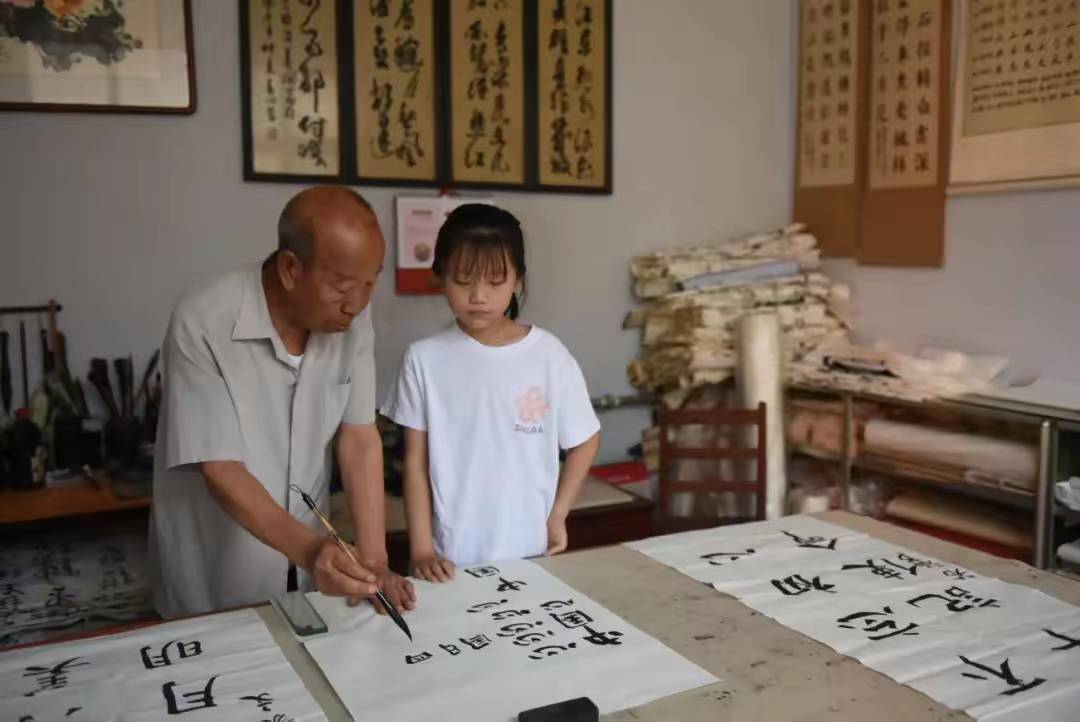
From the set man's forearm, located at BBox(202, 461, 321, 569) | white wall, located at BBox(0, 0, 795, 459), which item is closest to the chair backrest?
white wall, located at BBox(0, 0, 795, 459)

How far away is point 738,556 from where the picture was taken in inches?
66.4

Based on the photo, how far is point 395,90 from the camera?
292cm

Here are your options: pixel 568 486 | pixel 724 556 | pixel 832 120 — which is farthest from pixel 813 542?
pixel 832 120

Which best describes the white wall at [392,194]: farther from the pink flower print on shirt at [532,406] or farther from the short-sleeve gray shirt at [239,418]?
the pink flower print on shirt at [532,406]

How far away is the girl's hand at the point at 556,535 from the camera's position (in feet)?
6.16

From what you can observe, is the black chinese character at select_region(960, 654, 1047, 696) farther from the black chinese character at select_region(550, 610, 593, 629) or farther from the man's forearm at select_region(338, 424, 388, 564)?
the man's forearm at select_region(338, 424, 388, 564)

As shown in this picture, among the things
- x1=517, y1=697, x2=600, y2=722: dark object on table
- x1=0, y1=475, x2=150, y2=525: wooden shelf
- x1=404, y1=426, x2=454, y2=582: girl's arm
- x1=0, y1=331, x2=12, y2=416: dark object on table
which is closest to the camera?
x1=517, y1=697, x2=600, y2=722: dark object on table

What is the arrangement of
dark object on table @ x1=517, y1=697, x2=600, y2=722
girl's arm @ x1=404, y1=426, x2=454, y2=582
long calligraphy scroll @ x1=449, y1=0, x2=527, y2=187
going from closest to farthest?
→ dark object on table @ x1=517, y1=697, x2=600, y2=722 < girl's arm @ x1=404, y1=426, x2=454, y2=582 < long calligraphy scroll @ x1=449, y1=0, x2=527, y2=187

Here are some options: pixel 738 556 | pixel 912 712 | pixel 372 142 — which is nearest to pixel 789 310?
pixel 372 142

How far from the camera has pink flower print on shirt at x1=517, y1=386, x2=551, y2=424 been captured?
182cm

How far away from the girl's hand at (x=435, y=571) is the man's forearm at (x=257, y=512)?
0.71ft

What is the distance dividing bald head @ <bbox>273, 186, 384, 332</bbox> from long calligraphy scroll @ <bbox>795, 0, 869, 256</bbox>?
247 centimetres

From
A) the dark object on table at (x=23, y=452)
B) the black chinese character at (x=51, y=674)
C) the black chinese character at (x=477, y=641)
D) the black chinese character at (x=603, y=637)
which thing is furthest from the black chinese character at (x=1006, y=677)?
the dark object on table at (x=23, y=452)

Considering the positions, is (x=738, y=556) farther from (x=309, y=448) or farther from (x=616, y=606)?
(x=309, y=448)
